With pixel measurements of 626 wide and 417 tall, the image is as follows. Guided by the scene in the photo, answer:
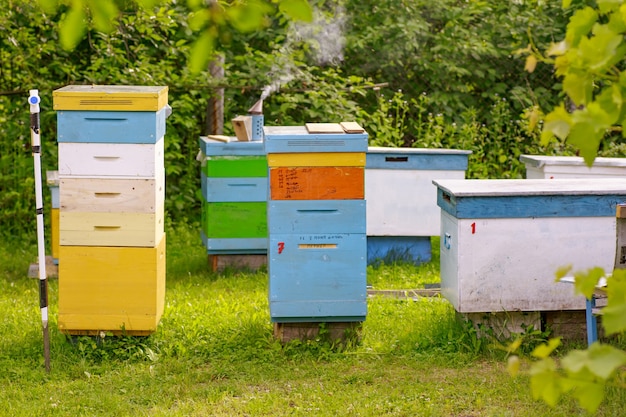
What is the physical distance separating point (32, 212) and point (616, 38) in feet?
25.2

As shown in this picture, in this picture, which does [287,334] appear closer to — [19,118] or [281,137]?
[281,137]

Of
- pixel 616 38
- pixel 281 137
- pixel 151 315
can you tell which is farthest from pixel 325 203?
→ pixel 616 38

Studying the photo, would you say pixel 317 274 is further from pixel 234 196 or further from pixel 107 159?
pixel 234 196

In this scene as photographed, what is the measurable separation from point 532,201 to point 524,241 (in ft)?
0.65

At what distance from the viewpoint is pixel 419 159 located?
7188 mm

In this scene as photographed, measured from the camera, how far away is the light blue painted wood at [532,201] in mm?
4723

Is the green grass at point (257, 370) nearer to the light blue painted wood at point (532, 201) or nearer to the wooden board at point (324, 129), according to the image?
the light blue painted wood at point (532, 201)

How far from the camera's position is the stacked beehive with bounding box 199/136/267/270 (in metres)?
6.75

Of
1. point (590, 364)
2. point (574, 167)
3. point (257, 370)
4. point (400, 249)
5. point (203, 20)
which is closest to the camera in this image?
point (590, 364)

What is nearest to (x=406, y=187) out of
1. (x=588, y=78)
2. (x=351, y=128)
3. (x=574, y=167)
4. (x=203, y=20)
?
(x=574, y=167)

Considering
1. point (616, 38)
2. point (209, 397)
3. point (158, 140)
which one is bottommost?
point (209, 397)

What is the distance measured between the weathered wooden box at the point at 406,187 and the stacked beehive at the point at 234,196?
34.1 inches

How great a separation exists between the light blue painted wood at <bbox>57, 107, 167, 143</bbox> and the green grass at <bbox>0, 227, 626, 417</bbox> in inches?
40.1

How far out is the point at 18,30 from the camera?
26.7 feet
